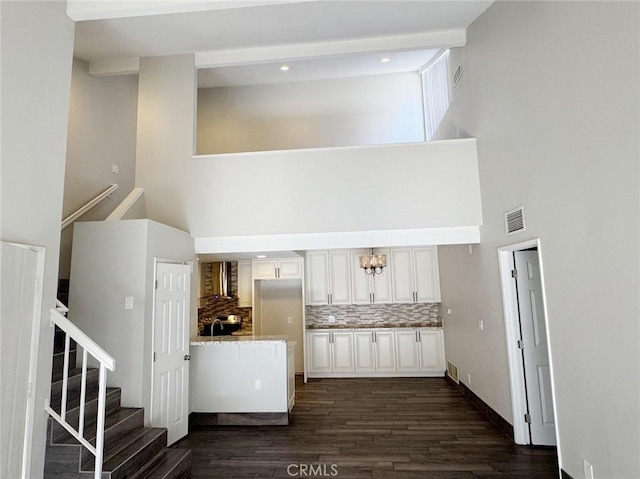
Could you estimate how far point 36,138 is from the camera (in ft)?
9.11

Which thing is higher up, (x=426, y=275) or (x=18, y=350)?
(x=426, y=275)

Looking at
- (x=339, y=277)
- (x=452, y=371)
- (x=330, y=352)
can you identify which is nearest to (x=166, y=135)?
(x=339, y=277)

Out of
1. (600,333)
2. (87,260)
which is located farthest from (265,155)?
(600,333)

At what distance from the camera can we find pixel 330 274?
7402 millimetres

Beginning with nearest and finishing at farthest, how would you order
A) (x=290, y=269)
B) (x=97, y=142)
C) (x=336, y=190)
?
1. (x=336, y=190)
2. (x=97, y=142)
3. (x=290, y=269)

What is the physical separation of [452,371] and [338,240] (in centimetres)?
347

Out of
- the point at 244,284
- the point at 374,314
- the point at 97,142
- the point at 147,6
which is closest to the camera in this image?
the point at 147,6

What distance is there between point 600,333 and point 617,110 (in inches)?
59.0

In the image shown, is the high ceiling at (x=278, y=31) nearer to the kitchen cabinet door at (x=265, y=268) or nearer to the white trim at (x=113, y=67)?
the white trim at (x=113, y=67)

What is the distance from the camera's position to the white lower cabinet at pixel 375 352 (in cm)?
692

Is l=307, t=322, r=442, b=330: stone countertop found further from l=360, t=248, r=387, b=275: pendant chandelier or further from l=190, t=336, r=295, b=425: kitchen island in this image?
l=190, t=336, r=295, b=425: kitchen island

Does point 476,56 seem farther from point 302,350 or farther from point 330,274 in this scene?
point 302,350

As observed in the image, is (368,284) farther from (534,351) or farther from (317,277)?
(534,351)

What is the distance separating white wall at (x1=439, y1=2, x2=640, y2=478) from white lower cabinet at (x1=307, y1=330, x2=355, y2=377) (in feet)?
10.4
